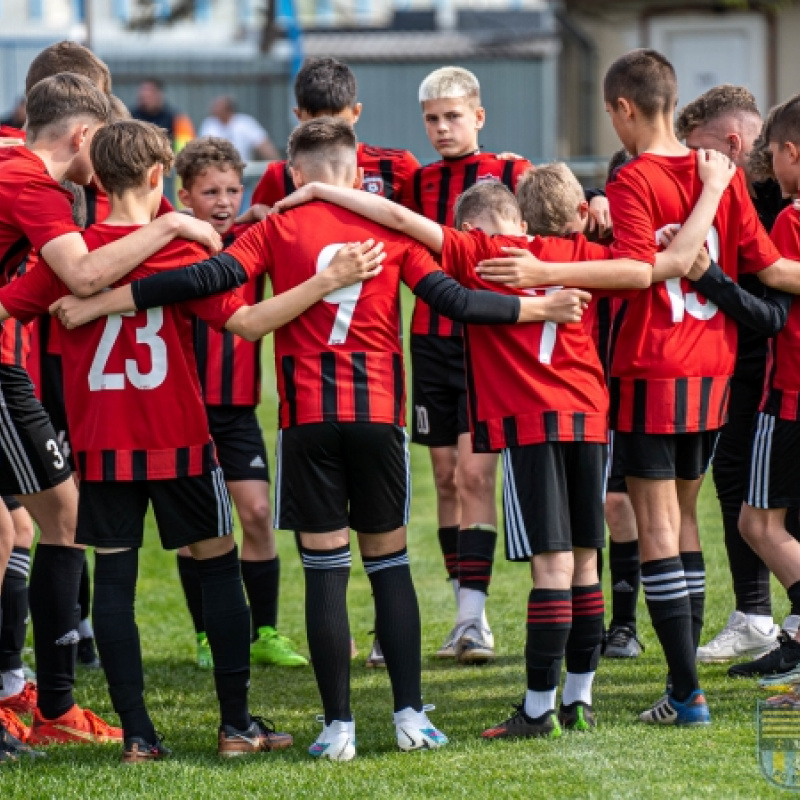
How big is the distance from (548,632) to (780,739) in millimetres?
852

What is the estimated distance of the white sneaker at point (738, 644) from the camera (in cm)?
638

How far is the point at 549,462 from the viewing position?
504 cm

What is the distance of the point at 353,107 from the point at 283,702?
259 centimetres

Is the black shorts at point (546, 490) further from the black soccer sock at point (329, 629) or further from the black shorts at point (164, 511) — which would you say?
the black shorts at point (164, 511)

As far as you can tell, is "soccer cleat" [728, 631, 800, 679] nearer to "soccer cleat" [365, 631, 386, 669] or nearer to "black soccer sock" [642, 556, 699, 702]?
"black soccer sock" [642, 556, 699, 702]

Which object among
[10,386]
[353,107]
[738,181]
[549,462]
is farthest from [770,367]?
[10,386]

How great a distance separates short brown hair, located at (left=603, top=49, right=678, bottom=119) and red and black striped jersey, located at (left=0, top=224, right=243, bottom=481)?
4.94 ft

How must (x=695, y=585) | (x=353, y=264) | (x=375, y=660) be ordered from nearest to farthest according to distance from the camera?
(x=353, y=264)
(x=695, y=585)
(x=375, y=660)

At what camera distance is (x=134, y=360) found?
503 centimetres

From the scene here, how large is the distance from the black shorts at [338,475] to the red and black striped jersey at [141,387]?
322 mm

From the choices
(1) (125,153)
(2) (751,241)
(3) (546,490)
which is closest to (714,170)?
(2) (751,241)

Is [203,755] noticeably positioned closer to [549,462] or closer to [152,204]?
[549,462]

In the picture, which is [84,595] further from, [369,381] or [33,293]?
[369,381]

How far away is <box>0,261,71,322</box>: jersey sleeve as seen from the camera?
5.11 m
